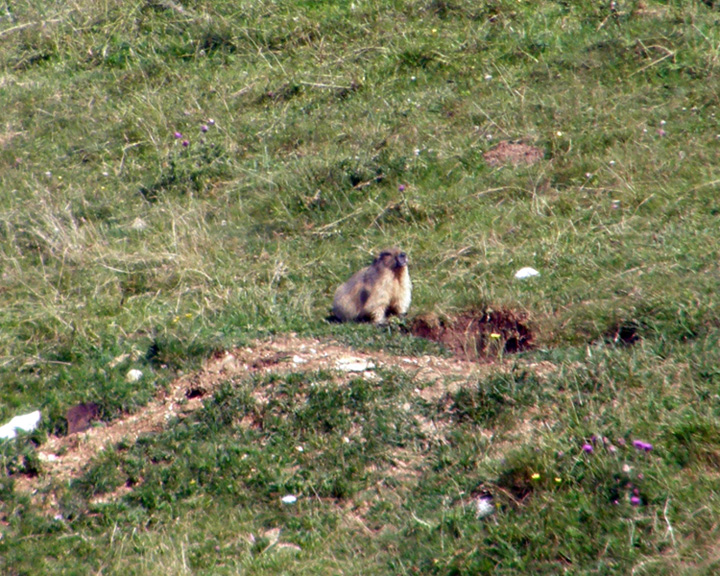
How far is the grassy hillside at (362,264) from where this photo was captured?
4.05m

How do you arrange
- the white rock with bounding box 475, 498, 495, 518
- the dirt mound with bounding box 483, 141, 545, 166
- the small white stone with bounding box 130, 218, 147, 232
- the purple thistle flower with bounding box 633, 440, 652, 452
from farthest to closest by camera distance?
1. the small white stone with bounding box 130, 218, 147, 232
2. the dirt mound with bounding box 483, 141, 545, 166
3. the white rock with bounding box 475, 498, 495, 518
4. the purple thistle flower with bounding box 633, 440, 652, 452

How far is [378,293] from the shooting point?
661cm

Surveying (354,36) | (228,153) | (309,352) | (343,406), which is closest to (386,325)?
(309,352)

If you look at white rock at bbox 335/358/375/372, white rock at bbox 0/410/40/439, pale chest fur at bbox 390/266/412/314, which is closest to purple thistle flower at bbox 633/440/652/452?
white rock at bbox 335/358/375/372

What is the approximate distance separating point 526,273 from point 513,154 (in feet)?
6.86

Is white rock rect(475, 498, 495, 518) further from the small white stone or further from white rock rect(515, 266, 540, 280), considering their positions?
the small white stone

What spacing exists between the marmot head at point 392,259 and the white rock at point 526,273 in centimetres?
Answer: 90

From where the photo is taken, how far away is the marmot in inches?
261

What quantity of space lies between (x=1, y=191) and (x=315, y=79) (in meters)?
3.91

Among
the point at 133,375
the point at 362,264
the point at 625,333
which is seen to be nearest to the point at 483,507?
the point at 625,333

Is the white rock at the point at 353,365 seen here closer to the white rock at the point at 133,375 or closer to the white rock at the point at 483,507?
the white rock at the point at 133,375

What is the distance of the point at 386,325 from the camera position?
648cm

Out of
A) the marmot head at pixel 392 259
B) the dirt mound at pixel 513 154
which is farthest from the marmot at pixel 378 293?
the dirt mound at pixel 513 154

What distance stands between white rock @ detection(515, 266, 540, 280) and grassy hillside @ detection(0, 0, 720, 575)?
8 cm
